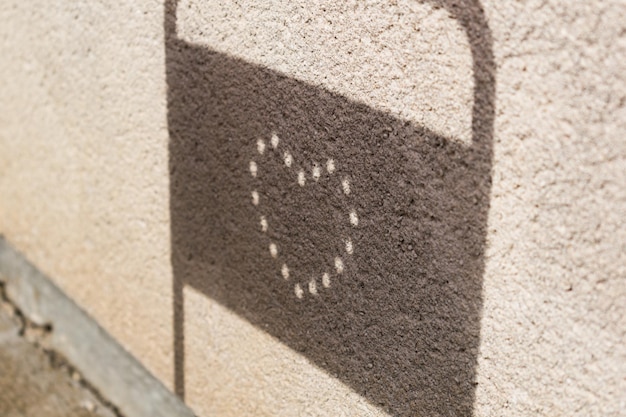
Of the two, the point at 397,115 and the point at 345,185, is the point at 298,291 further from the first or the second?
the point at 397,115

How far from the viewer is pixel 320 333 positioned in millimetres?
1938

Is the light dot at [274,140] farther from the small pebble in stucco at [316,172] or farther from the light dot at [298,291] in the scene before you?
the light dot at [298,291]

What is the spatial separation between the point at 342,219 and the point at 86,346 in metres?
1.74

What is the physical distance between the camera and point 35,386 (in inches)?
123

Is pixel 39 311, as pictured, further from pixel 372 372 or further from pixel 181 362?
pixel 372 372

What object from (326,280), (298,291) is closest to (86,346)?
(298,291)

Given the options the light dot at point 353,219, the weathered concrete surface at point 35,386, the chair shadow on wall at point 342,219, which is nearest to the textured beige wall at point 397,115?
the chair shadow on wall at point 342,219

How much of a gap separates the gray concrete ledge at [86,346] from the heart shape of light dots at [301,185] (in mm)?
842

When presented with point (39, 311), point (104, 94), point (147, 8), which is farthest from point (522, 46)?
point (39, 311)

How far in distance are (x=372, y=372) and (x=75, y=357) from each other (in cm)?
180

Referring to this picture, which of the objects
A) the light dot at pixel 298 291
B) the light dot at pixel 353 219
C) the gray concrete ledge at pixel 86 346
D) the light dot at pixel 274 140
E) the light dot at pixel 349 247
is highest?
the light dot at pixel 274 140

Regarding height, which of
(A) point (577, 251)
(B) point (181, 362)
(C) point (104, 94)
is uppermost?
(A) point (577, 251)

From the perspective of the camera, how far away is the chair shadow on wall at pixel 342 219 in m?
1.54

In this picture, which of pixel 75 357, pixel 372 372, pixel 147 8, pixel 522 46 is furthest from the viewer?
pixel 75 357
